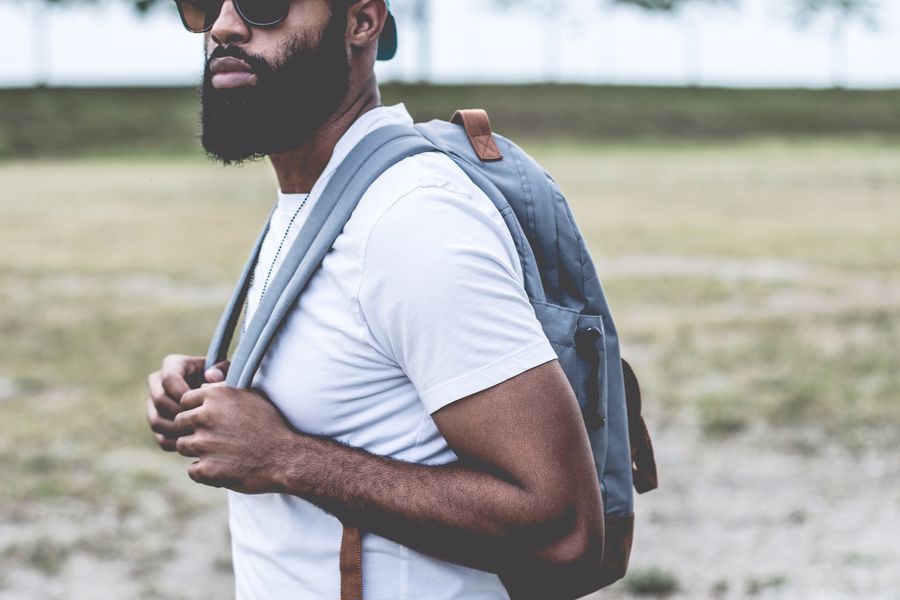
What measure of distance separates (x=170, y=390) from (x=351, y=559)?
1.79 feet

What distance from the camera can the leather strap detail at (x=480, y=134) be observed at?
1702 millimetres

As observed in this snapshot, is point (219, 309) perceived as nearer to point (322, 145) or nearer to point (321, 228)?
point (322, 145)

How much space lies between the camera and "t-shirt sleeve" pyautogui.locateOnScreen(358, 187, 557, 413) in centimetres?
145

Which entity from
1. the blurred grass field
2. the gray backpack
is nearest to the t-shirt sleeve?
the gray backpack

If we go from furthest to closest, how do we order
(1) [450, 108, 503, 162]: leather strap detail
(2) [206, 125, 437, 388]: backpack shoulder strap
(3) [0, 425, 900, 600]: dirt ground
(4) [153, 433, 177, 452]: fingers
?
1. (3) [0, 425, 900, 600]: dirt ground
2. (4) [153, 433, 177, 452]: fingers
3. (1) [450, 108, 503, 162]: leather strap detail
4. (2) [206, 125, 437, 388]: backpack shoulder strap

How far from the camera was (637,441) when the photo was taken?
1.99 metres

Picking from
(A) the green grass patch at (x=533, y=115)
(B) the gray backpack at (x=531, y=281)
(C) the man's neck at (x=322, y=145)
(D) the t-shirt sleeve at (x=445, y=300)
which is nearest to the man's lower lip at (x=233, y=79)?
(C) the man's neck at (x=322, y=145)

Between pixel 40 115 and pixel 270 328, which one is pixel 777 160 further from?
pixel 270 328

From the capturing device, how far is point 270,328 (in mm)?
1594

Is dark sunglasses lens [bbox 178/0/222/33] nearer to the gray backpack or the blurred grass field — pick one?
the gray backpack

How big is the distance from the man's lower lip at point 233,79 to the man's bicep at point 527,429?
0.66 m

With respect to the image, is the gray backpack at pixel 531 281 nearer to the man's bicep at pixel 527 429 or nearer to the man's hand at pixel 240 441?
the man's hand at pixel 240 441

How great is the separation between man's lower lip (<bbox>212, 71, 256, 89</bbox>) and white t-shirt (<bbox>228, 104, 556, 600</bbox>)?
0.19 meters

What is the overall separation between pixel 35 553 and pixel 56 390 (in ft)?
10.3
